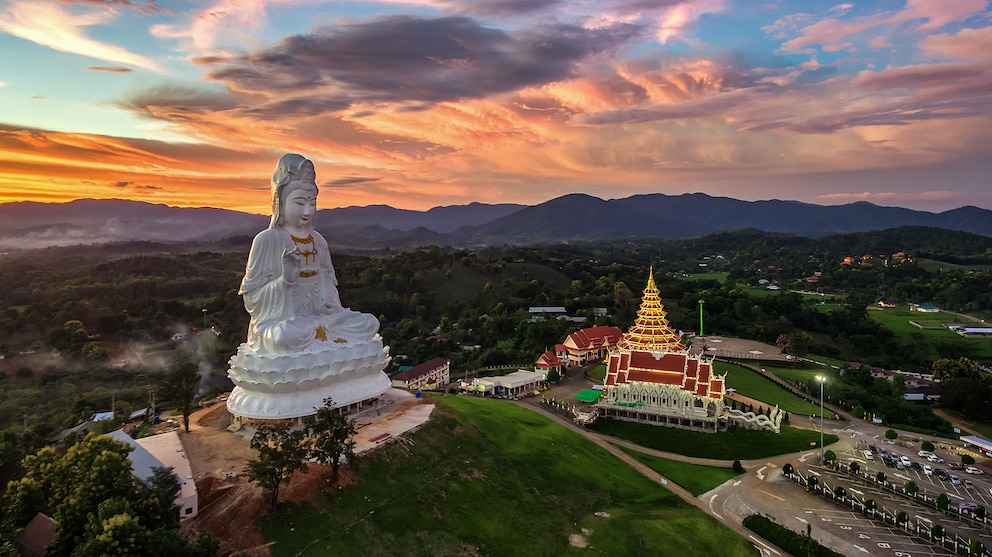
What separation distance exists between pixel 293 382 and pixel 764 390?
44360 millimetres

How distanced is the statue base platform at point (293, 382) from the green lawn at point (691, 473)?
20284 millimetres

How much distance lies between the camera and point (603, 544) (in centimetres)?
2412

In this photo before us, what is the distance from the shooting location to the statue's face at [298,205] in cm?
2923

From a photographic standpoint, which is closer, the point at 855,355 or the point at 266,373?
the point at 266,373

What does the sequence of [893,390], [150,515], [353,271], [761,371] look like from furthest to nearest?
[353,271]
[761,371]
[893,390]
[150,515]

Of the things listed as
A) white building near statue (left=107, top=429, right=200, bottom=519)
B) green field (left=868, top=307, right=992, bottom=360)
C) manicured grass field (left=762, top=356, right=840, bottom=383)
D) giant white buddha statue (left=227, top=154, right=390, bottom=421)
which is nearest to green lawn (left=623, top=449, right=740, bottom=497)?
giant white buddha statue (left=227, top=154, right=390, bottom=421)

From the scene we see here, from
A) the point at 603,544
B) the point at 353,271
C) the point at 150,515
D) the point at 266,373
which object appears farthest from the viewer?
the point at 353,271

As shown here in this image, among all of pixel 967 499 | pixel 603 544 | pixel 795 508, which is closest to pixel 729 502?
pixel 795 508

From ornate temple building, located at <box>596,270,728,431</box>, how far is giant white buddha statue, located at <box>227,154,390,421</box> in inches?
868

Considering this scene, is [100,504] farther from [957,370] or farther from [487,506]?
[957,370]

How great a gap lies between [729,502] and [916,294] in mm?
105392

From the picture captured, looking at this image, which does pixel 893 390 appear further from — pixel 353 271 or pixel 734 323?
pixel 353 271

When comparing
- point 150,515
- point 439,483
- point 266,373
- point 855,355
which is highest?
point 266,373

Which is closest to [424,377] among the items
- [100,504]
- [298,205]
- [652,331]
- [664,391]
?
[664,391]
